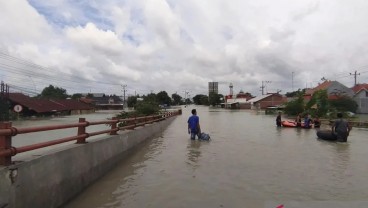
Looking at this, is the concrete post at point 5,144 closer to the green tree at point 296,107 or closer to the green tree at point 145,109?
A: the green tree at point 145,109

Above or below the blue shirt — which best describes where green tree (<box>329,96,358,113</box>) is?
above

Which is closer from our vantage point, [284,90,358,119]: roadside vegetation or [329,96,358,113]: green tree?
[284,90,358,119]: roadside vegetation

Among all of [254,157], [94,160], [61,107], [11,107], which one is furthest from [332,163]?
[61,107]

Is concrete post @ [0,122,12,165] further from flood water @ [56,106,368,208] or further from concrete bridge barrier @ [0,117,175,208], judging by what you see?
flood water @ [56,106,368,208]

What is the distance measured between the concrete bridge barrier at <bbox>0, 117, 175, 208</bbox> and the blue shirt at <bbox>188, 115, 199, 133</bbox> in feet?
26.7

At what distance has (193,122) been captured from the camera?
62.7 feet

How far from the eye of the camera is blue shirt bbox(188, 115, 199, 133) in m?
19.0

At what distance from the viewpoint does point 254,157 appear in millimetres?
14078

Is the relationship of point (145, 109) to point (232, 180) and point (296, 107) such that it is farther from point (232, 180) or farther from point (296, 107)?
point (296, 107)

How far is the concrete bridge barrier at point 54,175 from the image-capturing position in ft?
17.3

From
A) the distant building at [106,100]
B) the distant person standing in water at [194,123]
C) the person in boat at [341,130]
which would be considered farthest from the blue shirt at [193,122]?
the distant building at [106,100]

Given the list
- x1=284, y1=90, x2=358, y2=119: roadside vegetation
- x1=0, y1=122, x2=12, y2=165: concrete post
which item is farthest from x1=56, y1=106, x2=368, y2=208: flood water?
x1=284, y1=90, x2=358, y2=119: roadside vegetation

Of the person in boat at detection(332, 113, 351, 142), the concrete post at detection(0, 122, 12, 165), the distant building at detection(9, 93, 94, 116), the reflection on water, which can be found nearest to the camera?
the concrete post at detection(0, 122, 12, 165)

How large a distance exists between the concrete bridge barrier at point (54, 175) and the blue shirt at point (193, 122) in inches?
320
